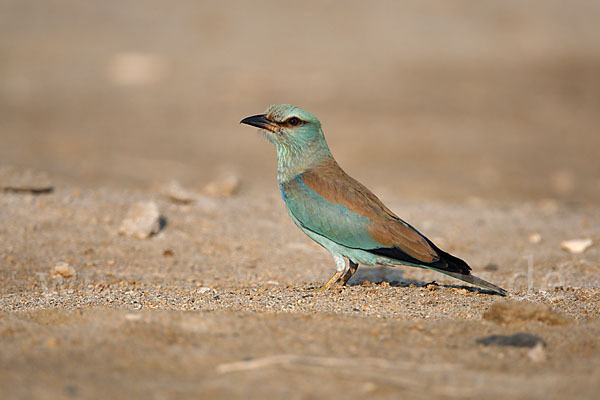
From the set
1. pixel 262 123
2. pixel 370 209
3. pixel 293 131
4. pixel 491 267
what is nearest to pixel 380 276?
pixel 491 267

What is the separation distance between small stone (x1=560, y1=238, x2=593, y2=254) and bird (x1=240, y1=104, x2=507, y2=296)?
7.26ft

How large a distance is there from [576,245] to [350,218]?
2971mm

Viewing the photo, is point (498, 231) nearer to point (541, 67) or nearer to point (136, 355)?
point (136, 355)

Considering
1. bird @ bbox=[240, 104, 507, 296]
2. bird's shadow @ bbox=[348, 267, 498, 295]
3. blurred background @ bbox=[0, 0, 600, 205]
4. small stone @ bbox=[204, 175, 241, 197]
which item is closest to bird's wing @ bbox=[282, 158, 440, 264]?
bird @ bbox=[240, 104, 507, 296]

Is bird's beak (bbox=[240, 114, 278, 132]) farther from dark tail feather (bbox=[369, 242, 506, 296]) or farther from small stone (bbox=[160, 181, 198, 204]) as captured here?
small stone (bbox=[160, 181, 198, 204])

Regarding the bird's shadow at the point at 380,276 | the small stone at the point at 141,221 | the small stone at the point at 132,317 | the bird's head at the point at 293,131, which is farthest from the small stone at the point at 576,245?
the small stone at the point at 132,317

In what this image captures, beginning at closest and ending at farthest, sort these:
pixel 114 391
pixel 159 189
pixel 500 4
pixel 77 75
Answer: pixel 114 391, pixel 159 189, pixel 77 75, pixel 500 4

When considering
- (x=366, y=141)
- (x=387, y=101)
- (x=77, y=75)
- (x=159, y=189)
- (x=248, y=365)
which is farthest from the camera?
(x=77, y=75)

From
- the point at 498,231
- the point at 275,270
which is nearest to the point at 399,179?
the point at 498,231

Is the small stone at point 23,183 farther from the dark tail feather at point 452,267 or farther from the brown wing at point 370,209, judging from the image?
the dark tail feather at point 452,267

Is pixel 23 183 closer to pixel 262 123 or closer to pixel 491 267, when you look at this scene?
pixel 262 123

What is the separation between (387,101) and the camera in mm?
17172

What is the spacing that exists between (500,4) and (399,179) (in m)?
16.2

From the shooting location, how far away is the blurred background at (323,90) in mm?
12336
